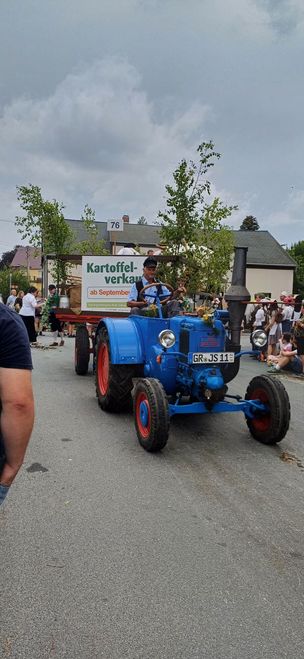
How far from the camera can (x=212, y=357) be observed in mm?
4891

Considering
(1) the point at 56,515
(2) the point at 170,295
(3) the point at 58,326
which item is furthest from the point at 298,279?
(1) the point at 56,515

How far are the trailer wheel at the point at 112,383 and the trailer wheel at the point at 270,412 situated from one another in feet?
4.84

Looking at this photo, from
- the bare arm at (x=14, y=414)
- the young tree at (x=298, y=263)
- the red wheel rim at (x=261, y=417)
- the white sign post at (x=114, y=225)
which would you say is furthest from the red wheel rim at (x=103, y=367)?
the young tree at (x=298, y=263)

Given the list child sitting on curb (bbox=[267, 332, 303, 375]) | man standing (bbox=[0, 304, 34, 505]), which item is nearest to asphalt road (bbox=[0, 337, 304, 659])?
man standing (bbox=[0, 304, 34, 505])

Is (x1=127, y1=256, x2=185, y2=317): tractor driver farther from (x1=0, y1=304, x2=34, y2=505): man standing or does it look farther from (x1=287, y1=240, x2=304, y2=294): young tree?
(x1=287, y1=240, x2=304, y2=294): young tree

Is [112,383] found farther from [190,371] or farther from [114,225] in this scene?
[114,225]

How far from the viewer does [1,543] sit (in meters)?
2.92

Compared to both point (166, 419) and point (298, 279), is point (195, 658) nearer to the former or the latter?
point (166, 419)

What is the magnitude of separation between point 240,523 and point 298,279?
155 ft

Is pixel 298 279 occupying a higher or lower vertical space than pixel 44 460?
higher

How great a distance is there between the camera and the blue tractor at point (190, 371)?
15.3 feet

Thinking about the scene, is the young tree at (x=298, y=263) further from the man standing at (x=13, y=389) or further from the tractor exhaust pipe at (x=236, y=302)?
the man standing at (x=13, y=389)

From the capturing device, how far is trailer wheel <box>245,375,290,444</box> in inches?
185

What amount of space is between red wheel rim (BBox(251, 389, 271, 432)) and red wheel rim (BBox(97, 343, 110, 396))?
1.94 meters
